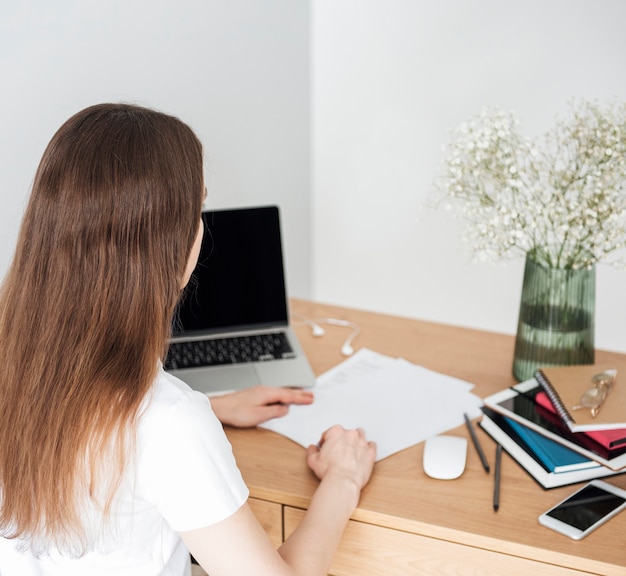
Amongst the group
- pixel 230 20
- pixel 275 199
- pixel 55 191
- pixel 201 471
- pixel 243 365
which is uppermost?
pixel 230 20

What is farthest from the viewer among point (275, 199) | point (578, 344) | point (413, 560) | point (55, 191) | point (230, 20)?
point (275, 199)

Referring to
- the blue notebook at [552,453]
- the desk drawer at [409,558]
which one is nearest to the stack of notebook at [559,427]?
the blue notebook at [552,453]

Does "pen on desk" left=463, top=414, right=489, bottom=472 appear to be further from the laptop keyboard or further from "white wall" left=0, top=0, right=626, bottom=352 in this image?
"white wall" left=0, top=0, right=626, bottom=352

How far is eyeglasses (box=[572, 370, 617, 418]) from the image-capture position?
1.08m

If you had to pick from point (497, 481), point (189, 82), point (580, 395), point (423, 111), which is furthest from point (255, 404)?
point (423, 111)

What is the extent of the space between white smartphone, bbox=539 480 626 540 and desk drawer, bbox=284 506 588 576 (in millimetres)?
56

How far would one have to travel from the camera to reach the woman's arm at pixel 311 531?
79 cm

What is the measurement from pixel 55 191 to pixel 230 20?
977 mm

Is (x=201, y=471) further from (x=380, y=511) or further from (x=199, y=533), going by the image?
(x=380, y=511)

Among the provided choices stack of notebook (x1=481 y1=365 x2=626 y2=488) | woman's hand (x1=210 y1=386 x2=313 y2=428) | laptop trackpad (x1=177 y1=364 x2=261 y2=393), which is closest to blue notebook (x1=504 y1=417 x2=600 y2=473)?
stack of notebook (x1=481 y1=365 x2=626 y2=488)

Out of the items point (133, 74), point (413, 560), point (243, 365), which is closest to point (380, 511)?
point (413, 560)

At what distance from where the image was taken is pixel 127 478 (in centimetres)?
77

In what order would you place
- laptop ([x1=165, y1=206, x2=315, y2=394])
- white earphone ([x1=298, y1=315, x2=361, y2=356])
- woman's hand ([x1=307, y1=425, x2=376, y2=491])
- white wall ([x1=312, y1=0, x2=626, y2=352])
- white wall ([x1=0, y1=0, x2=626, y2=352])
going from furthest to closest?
white wall ([x1=312, y1=0, x2=626, y2=352]), white earphone ([x1=298, y1=315, x2=361, y2=356]), laptop ([x1=165, y1=206, x2=315, y2=394]), white wall ([x1=0, y1=0, x2=626, y2=352]), woman's hand ([x1=307, y1=425, x2=376, y2=491])

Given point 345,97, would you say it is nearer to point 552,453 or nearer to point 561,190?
point 561,190
